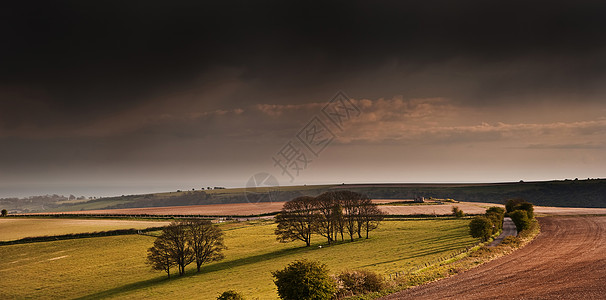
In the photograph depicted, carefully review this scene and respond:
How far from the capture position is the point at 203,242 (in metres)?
78.5

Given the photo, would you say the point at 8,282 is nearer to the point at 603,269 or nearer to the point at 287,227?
the point at 287,227

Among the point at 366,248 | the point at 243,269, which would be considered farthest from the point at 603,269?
the point at 243,269

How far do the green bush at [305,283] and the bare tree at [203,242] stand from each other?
1876 inches

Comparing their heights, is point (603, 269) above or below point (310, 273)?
below

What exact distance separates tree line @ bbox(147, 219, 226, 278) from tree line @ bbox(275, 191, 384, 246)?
18.4 meters

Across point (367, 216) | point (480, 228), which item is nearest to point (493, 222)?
point (480, 228)

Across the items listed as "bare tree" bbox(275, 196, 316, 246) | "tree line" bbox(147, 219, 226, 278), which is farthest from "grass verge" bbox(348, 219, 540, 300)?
"tree line" bbox(147, 219, 226, 278)

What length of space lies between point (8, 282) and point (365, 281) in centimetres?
7332

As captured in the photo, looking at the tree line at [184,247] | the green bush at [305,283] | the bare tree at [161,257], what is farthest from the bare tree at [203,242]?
the green bush at [305,283]

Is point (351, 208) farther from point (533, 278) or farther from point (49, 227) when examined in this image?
point (49, 227)

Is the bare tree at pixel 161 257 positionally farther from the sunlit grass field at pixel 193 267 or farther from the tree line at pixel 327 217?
the tree line at pixel 327 217

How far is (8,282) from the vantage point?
67.9m

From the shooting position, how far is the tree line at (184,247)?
71188 millimetres

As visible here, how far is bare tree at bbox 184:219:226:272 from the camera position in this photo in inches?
2955
